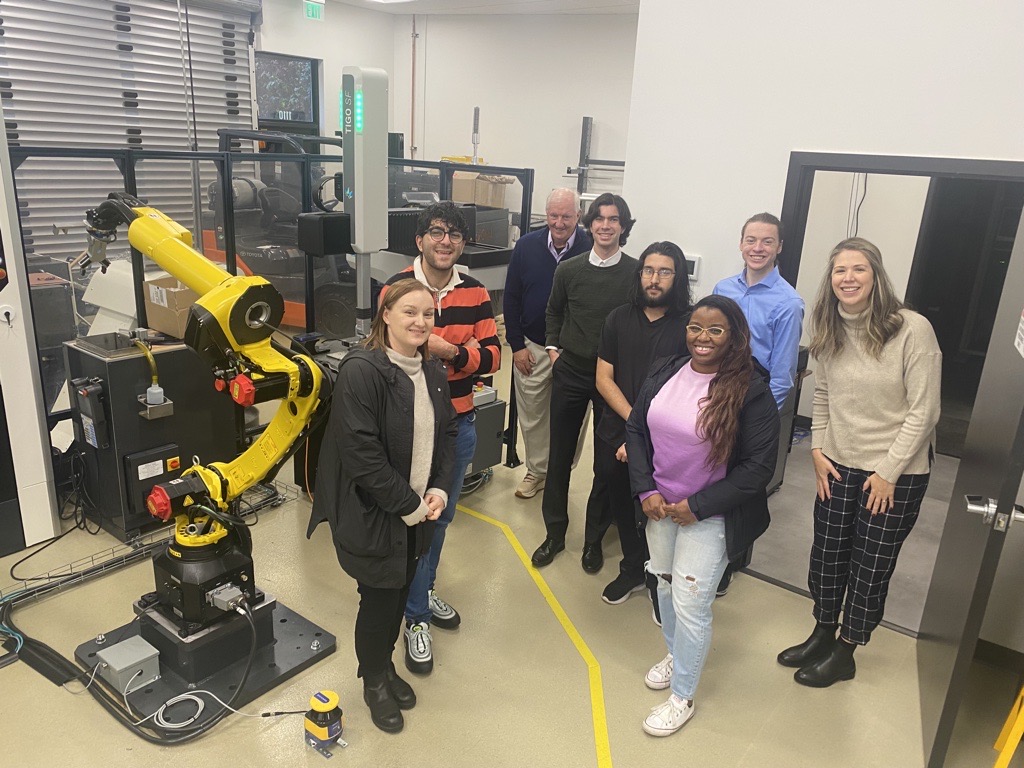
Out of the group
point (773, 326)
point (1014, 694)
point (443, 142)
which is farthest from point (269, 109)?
point (1014, 694)

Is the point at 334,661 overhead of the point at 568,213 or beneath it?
beneath

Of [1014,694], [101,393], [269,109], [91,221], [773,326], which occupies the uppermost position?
[269,109]

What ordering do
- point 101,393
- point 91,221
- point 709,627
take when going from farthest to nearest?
point 101,393 < point 91,221 < point 709,627

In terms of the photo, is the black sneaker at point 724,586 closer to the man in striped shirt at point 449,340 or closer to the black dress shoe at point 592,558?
the black dress shoe at point 592,558

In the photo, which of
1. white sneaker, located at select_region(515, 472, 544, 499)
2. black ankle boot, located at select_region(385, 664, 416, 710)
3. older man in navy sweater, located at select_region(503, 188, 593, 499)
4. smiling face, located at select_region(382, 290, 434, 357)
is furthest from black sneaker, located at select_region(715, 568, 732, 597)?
smiling face, located at select_region(382, 290, 434, 357)

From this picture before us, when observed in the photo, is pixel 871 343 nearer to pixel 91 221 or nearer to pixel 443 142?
pixel 91 221

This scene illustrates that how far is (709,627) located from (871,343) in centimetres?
Result: 112

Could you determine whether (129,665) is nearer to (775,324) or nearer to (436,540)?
(436,540)

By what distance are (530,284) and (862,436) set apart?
184cm

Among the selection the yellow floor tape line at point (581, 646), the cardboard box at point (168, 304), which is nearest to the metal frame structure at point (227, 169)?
the cardboard box at point (168, 304)

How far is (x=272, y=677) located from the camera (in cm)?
266

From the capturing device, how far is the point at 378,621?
92.6 inches

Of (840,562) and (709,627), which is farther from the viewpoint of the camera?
(840,562)

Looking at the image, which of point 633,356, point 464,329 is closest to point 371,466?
point 464,329
